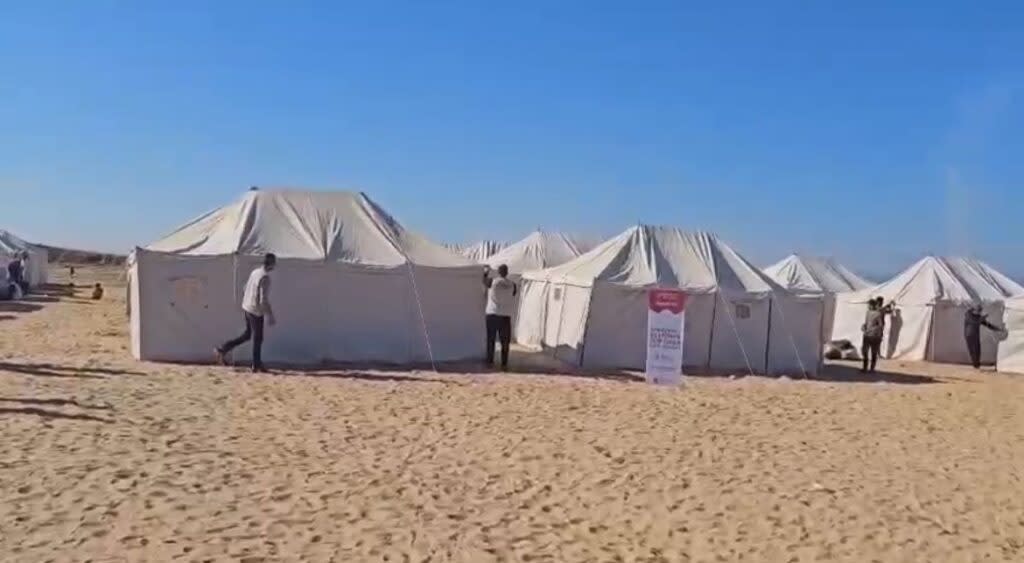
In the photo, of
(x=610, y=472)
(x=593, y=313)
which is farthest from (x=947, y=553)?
(x=593, y=313)

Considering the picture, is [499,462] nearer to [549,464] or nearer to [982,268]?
[549,464]

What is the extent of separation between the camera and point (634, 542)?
614 centimetres

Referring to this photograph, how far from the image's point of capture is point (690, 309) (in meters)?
17.2

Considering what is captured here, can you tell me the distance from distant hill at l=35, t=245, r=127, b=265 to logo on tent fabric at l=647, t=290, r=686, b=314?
72.8 m

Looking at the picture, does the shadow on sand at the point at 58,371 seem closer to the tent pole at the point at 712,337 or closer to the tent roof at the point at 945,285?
the tent pole at the point at 712,337

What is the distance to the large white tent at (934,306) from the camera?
889 inches

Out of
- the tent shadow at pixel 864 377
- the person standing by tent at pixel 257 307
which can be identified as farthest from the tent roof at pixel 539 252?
the person standing by tent at pixel 257 307

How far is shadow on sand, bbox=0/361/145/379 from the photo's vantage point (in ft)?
39.1

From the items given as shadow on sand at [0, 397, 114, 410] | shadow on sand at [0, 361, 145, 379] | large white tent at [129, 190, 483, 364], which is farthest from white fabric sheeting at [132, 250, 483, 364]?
shadow on sand at [0, 397, 114, 410]

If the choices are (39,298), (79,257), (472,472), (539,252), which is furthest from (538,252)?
(79,257)

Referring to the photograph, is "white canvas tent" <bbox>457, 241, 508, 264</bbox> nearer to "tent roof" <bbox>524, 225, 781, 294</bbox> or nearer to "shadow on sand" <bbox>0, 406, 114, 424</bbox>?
"tent roof" <bbox>524, 225, 781, 294</bbox>

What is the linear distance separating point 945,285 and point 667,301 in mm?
11909

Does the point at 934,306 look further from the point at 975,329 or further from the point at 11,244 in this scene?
the point at 11,244

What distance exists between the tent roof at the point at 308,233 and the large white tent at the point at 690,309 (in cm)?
259
